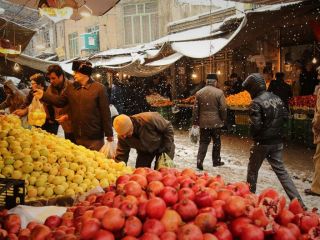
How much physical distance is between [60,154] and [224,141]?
325 inches

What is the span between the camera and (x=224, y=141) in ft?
38.4

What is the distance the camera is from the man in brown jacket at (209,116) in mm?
8320

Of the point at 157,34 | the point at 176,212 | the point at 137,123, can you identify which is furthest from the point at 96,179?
the point at 157,34

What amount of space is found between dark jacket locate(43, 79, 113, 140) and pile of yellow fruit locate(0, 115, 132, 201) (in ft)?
2.75

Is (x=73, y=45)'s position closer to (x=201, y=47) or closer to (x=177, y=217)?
(x=201, y=47)

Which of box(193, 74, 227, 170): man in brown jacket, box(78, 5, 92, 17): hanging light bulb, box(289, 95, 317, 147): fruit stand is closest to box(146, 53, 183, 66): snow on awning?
box(78, 5, 92, 17): hanging light bulb

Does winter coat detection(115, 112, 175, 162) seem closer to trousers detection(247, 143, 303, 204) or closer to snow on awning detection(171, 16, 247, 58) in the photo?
trousers detection(247, 143, 303, 204)

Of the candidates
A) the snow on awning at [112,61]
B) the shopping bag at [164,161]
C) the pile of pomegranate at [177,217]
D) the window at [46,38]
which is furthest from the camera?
the window at [46,38]

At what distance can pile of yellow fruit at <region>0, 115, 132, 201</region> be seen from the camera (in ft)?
11.8

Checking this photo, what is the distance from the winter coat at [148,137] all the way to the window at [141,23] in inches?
728

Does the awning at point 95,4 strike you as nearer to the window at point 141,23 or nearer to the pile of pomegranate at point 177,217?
the pile of pomegranate at point 177,217

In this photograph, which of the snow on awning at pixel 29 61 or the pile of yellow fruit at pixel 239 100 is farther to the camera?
the snow on awning at pixel 29 61

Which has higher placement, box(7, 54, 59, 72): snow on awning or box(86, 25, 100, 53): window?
box(86, 25, 100, 53): window

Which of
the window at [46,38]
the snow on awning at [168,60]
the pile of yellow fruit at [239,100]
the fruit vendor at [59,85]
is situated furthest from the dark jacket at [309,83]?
the window at [46,38]
